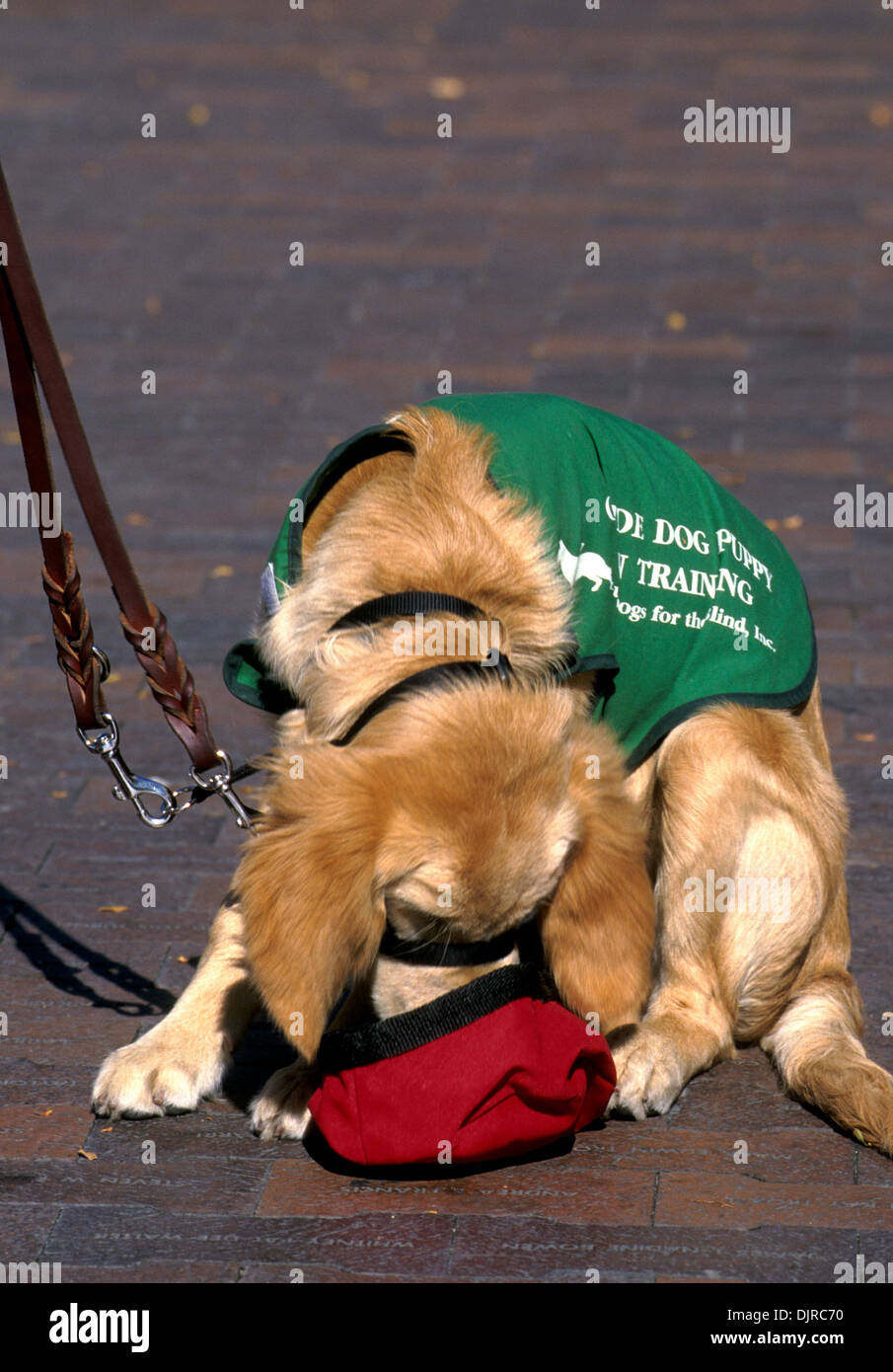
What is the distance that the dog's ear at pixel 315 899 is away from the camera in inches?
Result: 133

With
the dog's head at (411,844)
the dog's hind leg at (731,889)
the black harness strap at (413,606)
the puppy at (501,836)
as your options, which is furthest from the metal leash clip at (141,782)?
the dog's hind leg at (731,889)

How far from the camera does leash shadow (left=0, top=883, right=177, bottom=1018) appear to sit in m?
4.58

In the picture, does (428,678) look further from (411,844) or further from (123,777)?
(123,777)

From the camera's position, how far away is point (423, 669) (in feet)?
11.6

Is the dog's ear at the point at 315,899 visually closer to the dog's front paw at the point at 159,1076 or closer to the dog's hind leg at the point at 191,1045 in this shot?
the dog's hind leg at the point at 191,1045

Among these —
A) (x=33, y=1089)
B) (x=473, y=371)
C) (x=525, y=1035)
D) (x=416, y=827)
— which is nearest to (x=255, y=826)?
(x=416, y=827)

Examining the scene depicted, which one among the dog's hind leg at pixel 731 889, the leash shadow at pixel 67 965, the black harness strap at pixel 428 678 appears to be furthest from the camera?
the leash shadow at pixel 67 965

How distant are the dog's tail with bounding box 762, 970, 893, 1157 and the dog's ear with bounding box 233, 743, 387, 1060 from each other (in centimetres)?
123

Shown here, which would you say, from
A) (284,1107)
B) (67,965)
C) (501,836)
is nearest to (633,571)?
(501,836)

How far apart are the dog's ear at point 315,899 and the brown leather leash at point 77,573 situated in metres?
0.33

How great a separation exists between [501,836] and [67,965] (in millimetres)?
1844

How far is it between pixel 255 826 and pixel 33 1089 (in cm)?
110

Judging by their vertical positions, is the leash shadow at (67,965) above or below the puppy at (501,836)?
below

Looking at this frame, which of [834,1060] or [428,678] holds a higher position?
[428,678]
